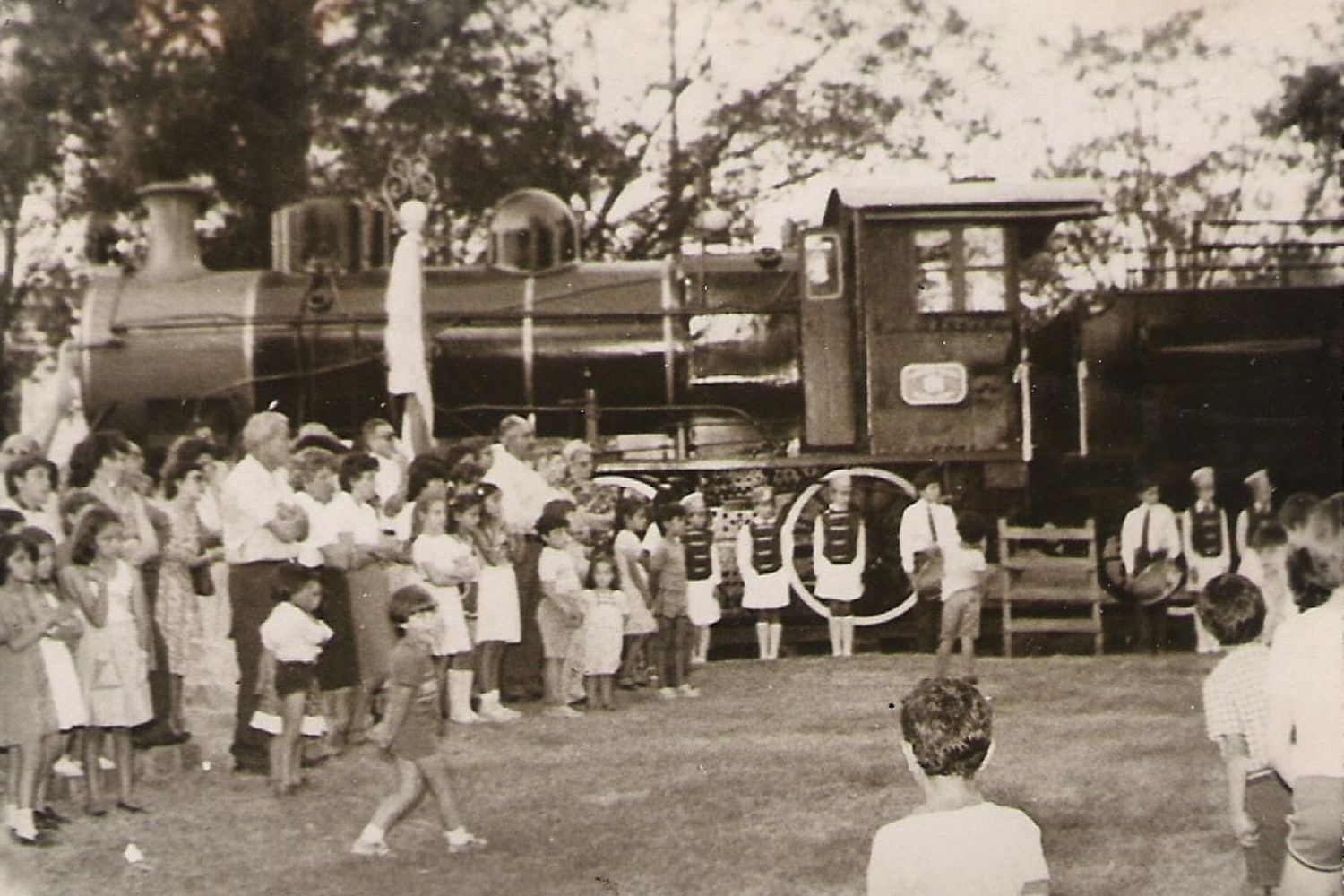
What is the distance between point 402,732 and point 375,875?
0.31 m

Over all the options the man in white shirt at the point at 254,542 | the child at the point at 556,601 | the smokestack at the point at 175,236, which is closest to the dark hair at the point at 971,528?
the child at the point at 556,601

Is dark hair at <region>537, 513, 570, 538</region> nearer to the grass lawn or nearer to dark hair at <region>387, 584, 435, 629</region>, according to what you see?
the grass lawn

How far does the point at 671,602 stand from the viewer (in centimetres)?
438

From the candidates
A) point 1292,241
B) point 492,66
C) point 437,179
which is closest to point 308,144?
point 437,179

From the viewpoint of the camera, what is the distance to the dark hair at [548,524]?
4.16 meters

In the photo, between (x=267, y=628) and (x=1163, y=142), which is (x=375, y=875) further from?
(x=1163, y=142)

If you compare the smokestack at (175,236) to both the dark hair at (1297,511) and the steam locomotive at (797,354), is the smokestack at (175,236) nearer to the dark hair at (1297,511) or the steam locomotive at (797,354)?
the steam locomotive at (797,354)

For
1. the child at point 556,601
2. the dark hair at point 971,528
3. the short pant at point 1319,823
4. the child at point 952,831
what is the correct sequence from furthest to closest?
the dark hair at point 971,528 → the child at point 556,601 → the short pant at point 1319,823 → the child at point 952,831

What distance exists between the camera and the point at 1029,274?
5508 mm

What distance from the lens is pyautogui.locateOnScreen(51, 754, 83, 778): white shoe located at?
316 cm

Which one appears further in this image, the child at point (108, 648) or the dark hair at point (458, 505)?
the dark hair at point (458, 505)

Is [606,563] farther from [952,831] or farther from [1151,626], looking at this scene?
[952,831]

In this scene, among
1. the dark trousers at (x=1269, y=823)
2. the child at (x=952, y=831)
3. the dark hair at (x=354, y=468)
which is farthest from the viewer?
the dark hair at (x=354, y=468)

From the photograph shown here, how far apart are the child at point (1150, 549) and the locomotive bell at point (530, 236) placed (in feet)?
7.85
